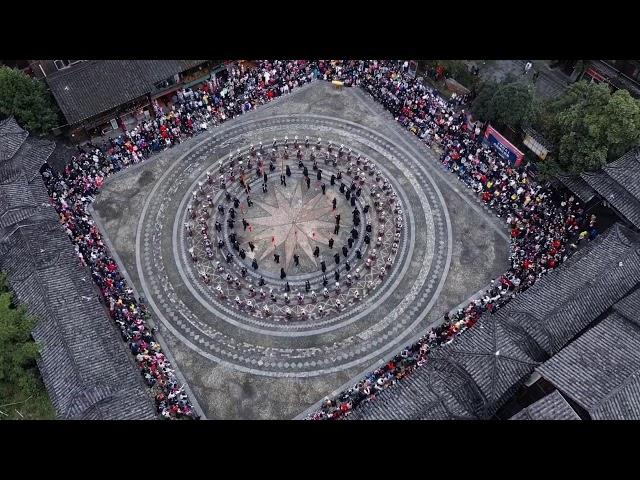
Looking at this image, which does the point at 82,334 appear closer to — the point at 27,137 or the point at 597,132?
the point at 27,137

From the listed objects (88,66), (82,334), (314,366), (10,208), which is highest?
(88,66)

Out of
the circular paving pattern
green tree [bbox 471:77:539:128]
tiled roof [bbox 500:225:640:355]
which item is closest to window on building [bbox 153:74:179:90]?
the circular paving pattern

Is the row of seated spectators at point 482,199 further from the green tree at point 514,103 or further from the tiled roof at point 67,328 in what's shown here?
the tiled roof at point 67,328

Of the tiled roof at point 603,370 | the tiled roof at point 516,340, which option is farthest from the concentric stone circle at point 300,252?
the tiled roof at point 603,370

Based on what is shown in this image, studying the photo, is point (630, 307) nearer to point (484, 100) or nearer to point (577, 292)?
point (577, 292)

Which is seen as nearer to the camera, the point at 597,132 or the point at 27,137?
the point at 597,132

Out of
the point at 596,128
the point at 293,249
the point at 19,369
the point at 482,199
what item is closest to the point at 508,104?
the point at 596,128

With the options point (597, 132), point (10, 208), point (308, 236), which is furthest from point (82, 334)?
point (597, 132)
